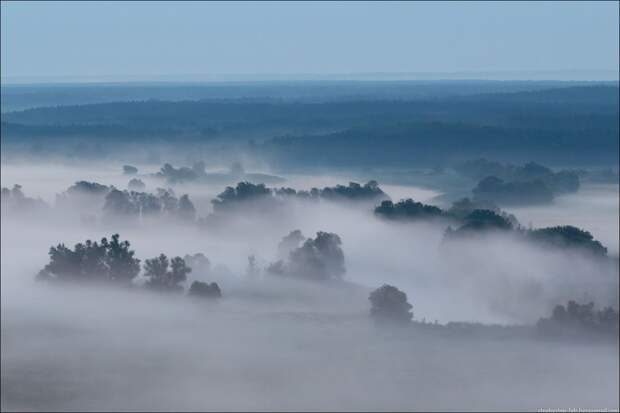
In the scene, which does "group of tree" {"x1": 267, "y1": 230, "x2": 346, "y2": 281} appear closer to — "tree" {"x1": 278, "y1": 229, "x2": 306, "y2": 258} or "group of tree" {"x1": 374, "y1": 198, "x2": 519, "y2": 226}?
Answer: "tree" {"x1": 278, "y1": 229, "x2": 306, "y2": 258}

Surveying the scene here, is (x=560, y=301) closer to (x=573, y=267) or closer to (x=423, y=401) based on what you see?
(x=573, y=267)

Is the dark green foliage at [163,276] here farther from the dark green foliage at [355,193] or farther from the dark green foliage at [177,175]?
the dark green foliage at [177,175]

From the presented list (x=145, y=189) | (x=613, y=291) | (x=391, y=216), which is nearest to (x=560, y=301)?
(x=613, y=291)

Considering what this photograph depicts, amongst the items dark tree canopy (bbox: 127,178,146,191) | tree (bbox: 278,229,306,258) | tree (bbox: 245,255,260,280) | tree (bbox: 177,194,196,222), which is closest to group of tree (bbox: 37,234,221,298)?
tree (bbox: 245,255,260,280)

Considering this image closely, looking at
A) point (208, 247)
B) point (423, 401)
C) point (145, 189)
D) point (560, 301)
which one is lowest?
point (423, 401)

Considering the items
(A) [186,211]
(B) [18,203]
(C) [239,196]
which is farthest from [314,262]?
(B) [18,203]

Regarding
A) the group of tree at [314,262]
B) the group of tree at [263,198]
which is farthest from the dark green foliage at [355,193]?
the group of tree at [314,262]

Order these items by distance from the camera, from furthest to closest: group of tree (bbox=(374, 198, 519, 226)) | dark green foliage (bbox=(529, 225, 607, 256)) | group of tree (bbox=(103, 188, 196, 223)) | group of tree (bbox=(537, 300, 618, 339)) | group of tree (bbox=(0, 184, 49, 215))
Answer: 1. group of tree (bbox=(0, 184, 49, 215))
2. group of tree (bbox=(103, 188, 196, 223))
3. group of tree (bbox=(374, 198, 519, 226))
4. dark green foliage (bbox=(529, 225, 607, 256))
5. group of tree (bbox=(537, 300, 618, 339))

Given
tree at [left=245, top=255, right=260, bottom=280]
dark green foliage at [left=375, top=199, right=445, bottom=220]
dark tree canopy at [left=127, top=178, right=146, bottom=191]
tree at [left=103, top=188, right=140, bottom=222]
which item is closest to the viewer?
tree at [left=245, top=255, right=260, bottom=280]
